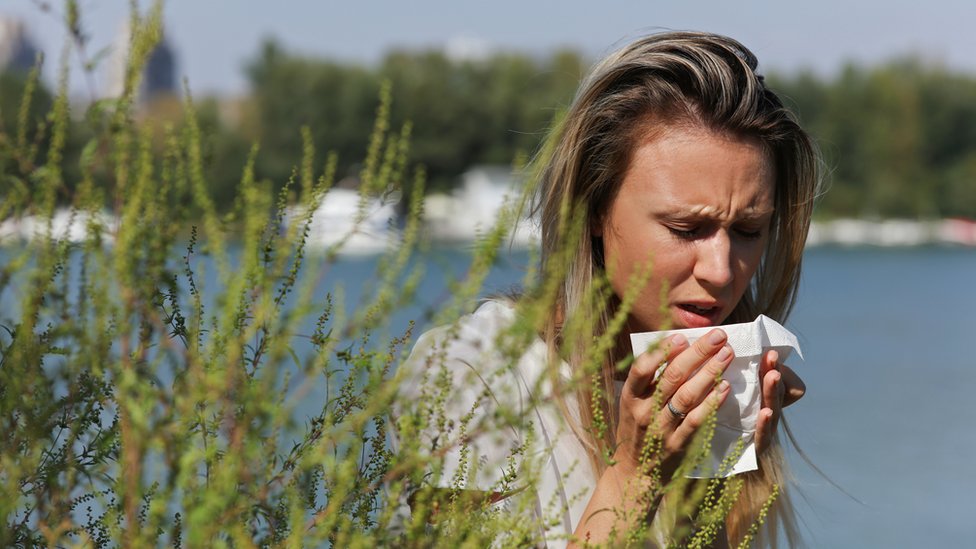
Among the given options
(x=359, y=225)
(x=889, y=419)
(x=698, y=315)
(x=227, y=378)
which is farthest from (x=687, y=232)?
(x=889, y=419)

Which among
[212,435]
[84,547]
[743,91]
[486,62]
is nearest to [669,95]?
[743,91]

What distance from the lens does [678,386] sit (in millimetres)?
2137

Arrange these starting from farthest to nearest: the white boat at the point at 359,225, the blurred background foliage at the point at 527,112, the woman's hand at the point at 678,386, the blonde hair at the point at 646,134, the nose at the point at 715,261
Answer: the blurred background foliage at the point at 527,112 < the blonde hair at the point at 646,134 < the nose at the point at 715,261 < the woman's hand at the point at 678,386 < the white boat at the point at 359,225

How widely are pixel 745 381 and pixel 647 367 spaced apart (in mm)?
305

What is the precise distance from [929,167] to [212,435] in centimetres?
5343

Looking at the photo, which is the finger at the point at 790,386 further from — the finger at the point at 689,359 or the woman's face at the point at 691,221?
the finger at the point at 689,359

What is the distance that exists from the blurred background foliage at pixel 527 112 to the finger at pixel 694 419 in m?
40.9

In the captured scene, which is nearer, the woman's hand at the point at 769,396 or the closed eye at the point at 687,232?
the woman's hand at the point at 769,396

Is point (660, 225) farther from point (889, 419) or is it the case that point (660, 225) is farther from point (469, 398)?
point (889, 419)

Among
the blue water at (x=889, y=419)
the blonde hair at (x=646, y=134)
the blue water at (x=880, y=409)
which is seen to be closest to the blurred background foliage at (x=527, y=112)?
the blue water at (x=880, y=409)

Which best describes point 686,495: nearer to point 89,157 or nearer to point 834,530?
point 89,157

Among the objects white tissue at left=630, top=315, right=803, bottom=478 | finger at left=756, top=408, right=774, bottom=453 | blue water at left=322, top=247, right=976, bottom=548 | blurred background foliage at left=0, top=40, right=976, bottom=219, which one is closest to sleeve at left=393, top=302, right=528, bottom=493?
blue water at left=322, top=247, right=976, bottom=548

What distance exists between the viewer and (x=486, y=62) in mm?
52156

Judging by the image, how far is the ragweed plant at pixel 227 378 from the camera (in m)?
1.28
